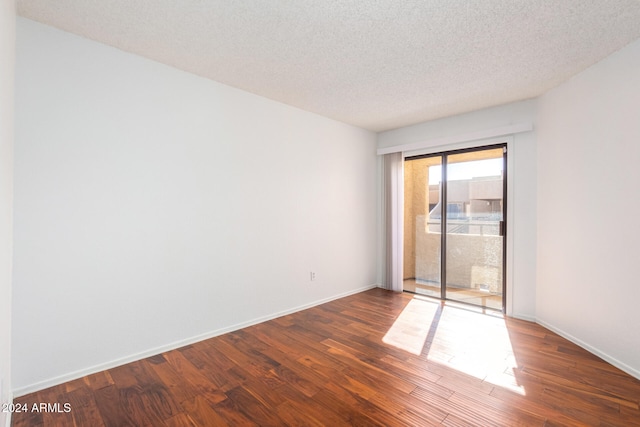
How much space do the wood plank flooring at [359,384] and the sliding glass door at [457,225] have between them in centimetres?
97

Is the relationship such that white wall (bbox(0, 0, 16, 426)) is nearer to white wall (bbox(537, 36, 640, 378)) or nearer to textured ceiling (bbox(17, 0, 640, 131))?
textured ceiling (bbox(17, 0, 640, 131))

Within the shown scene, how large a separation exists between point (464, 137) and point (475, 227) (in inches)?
49.3

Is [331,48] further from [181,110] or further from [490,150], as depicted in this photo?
[490,150]

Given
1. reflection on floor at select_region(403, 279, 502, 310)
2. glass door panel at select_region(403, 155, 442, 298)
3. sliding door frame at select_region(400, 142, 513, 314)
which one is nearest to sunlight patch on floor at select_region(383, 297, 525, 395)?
reflection on floor at select_region(403, 279, 502, 310)

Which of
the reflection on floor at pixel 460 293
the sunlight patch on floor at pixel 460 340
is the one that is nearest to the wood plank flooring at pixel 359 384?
the sunlight patch on floor at pixel 460 340

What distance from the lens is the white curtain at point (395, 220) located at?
485 centimetres

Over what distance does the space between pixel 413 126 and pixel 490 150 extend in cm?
118

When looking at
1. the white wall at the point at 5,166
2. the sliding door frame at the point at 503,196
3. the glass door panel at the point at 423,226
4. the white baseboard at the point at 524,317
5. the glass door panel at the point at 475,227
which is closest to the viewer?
the white wall at the point at 5,166

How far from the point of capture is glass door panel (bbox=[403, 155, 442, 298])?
4.54 m

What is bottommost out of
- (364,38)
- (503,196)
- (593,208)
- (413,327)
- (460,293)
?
(413,327)

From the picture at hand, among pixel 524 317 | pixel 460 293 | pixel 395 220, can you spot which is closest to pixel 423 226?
pixel 395 220

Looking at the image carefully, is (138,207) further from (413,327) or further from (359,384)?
(413,327)

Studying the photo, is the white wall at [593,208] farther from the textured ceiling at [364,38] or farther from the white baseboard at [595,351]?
the textured ceiling at [364,38]

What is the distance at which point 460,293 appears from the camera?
14.0ft
